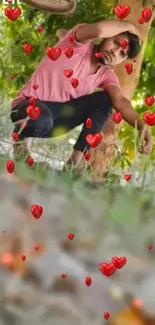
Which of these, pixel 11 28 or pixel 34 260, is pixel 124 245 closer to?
pixel 34 260

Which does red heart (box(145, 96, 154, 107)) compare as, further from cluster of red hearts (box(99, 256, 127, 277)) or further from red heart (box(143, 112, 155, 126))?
cluster of red hearts (box(99, 256, 127, 277))

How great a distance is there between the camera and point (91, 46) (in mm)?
1663

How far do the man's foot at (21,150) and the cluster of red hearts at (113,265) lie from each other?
1.19 ft

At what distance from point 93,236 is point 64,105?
376mm

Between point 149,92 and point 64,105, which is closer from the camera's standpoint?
point 64,105

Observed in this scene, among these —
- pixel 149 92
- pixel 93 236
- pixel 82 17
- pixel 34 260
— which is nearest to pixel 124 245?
pixel 93 236

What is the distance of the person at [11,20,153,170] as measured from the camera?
164 centimetres

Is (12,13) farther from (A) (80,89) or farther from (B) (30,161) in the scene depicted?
(B) (30,161)

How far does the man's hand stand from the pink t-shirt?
0.47 ft

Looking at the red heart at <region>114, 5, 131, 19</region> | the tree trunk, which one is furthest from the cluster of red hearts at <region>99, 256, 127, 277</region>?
the red heart at <region>114, 5, 131, 19</region>

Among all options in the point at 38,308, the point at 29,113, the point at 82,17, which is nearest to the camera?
the point at 38,308

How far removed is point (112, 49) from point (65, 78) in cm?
14

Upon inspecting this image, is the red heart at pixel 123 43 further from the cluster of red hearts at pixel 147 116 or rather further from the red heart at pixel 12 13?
the red heart at pixel 12 13

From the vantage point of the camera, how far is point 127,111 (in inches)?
64.7
